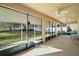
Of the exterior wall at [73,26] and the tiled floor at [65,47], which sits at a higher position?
the exterior wall at [73,26]

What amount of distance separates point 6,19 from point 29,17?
2.20 m

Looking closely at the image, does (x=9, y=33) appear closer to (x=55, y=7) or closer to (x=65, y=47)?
(x=55, y=7)

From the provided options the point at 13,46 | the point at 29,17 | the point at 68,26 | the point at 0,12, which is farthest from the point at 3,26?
the point at 68,26

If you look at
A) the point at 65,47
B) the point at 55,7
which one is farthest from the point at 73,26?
the point at 55,7

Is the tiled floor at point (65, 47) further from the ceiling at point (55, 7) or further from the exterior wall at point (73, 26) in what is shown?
the ceiling at point (55, 7)

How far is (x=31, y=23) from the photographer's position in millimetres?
6852

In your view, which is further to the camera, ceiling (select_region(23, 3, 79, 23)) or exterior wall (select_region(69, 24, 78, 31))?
exterior wall (select_region(69, 24, 78, 31))

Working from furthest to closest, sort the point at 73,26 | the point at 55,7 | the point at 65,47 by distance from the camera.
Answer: the point at 73,26
the point at 65,47
the point at 55,7

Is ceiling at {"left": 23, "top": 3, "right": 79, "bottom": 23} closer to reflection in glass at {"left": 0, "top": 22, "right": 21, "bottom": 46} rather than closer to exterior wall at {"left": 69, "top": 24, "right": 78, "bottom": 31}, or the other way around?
reflection in glass at {"left": 0, "top": 22, "right": 21, "bottom": 46}

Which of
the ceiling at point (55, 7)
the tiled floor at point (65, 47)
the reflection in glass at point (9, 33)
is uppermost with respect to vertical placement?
the ceiling at point (55, 7)

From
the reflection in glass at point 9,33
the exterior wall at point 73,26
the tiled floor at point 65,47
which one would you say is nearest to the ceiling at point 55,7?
the reflection in glass at point 9,33

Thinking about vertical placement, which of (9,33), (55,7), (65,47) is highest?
Answer: (55,7)

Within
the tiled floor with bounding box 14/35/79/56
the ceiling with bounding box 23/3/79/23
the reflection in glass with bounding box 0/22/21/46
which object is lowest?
the tiled floor with bounding box 14/35/79/56

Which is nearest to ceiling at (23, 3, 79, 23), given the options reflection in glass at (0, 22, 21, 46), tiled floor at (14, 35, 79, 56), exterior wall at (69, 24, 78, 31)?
reflection in glass at (0, 22, 21, 46)
